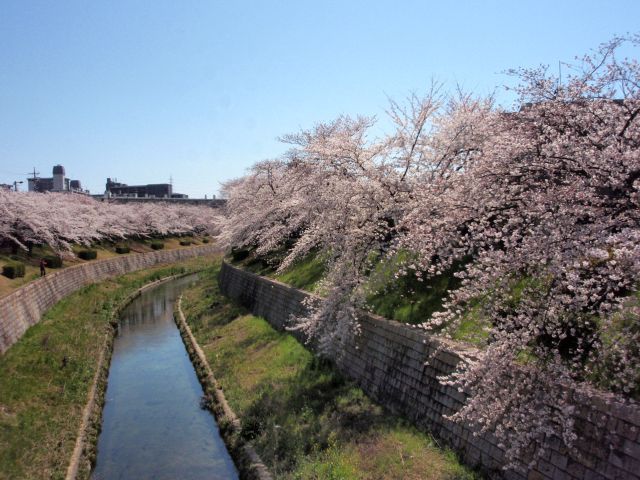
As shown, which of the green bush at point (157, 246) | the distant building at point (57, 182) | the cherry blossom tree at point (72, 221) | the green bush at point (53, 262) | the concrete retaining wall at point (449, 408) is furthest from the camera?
the distant building at point (57, 182)

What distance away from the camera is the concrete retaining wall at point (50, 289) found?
64.5 feet

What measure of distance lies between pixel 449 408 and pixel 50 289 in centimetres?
2424

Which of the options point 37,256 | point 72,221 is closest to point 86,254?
point 72,221

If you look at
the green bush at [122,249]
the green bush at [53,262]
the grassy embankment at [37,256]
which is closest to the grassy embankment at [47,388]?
the grassy embankment at [37,256]

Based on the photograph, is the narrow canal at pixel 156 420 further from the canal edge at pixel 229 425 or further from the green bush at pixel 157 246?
the green bush at pixel 157 246

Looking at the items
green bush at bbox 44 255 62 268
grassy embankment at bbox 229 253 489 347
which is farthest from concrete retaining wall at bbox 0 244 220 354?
grassy embankment at bbox 229 253 489 347

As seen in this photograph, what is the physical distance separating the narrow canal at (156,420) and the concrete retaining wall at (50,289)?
374cm

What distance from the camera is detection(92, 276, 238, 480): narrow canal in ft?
41.8

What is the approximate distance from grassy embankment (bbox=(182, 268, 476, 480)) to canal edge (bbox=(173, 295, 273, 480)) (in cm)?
19

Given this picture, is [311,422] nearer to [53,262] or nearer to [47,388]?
[47,388]

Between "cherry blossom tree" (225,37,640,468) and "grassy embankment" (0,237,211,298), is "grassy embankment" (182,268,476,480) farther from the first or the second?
"grassy embankment" (0,237,211,298)

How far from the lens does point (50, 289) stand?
27.6 metres

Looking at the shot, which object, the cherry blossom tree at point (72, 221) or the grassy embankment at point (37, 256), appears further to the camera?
the cherry blossom tree at point (72, 221)

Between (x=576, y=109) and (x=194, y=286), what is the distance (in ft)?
114
